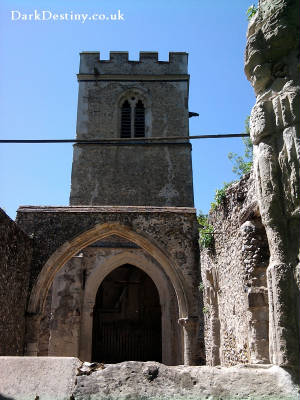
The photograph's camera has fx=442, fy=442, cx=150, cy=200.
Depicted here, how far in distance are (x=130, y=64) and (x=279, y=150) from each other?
1738cm

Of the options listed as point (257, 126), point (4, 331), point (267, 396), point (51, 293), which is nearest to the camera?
point (267, 396)

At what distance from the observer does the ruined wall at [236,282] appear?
4.52 m

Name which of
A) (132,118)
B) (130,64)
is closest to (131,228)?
(132,118)

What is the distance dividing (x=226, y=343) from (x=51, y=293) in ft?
23.0

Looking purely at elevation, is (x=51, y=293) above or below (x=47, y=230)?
below

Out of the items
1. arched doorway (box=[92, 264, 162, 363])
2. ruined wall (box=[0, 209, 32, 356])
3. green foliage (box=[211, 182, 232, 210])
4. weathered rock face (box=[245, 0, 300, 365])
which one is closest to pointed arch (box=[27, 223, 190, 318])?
ruined wall (box=[0, 209, 32, 356])

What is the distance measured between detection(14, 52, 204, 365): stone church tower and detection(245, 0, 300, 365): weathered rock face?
777cm

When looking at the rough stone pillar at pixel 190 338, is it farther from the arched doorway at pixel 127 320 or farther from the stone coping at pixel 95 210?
the arched doorway at pixel 127 320

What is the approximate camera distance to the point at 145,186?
52.7 ft

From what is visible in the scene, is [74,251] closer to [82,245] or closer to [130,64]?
[82,245]

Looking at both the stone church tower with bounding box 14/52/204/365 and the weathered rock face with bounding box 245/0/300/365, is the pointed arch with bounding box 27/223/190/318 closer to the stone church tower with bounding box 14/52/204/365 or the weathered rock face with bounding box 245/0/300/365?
the stone church tower with bounding box 14/52/204/365

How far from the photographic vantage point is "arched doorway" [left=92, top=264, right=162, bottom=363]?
15242 mm

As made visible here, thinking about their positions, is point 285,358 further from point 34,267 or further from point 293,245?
point 34,267

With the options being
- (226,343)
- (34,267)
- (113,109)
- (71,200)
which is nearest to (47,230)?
(34,267)
